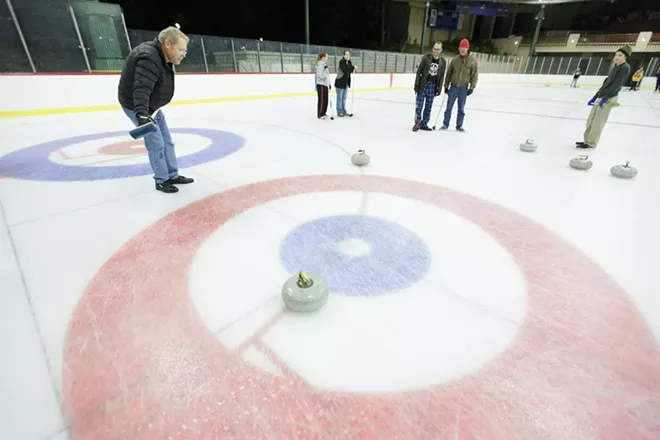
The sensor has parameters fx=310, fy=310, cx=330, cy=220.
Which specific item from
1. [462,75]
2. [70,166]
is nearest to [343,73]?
[462,75]

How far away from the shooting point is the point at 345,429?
3.38ft

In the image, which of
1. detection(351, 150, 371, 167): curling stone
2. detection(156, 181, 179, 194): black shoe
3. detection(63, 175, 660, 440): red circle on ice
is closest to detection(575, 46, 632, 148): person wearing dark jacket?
detection(351, 150, 371, 167): curling stone

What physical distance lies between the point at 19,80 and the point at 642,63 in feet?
135

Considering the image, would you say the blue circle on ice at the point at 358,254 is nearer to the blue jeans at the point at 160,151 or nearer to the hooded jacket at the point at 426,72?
the blue jeans at the point at 160,151

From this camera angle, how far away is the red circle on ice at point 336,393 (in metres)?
1.04

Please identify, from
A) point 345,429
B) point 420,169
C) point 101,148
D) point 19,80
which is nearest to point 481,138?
point 420,169

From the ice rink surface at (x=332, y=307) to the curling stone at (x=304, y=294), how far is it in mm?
75

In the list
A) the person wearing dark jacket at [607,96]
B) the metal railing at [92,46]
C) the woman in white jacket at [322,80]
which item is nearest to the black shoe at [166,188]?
the woman in white jacket at [322,80]

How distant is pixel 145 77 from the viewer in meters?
2.38

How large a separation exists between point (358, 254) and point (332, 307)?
517mm

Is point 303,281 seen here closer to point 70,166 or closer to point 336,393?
point 336,393

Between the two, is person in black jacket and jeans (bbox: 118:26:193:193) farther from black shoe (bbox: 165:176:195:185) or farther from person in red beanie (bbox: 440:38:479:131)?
person in red beanie (bbox: 440:38:479:131)

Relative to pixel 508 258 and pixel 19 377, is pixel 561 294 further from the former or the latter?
pixel 19 377

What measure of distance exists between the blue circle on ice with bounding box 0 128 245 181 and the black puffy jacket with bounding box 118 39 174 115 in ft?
3.55
